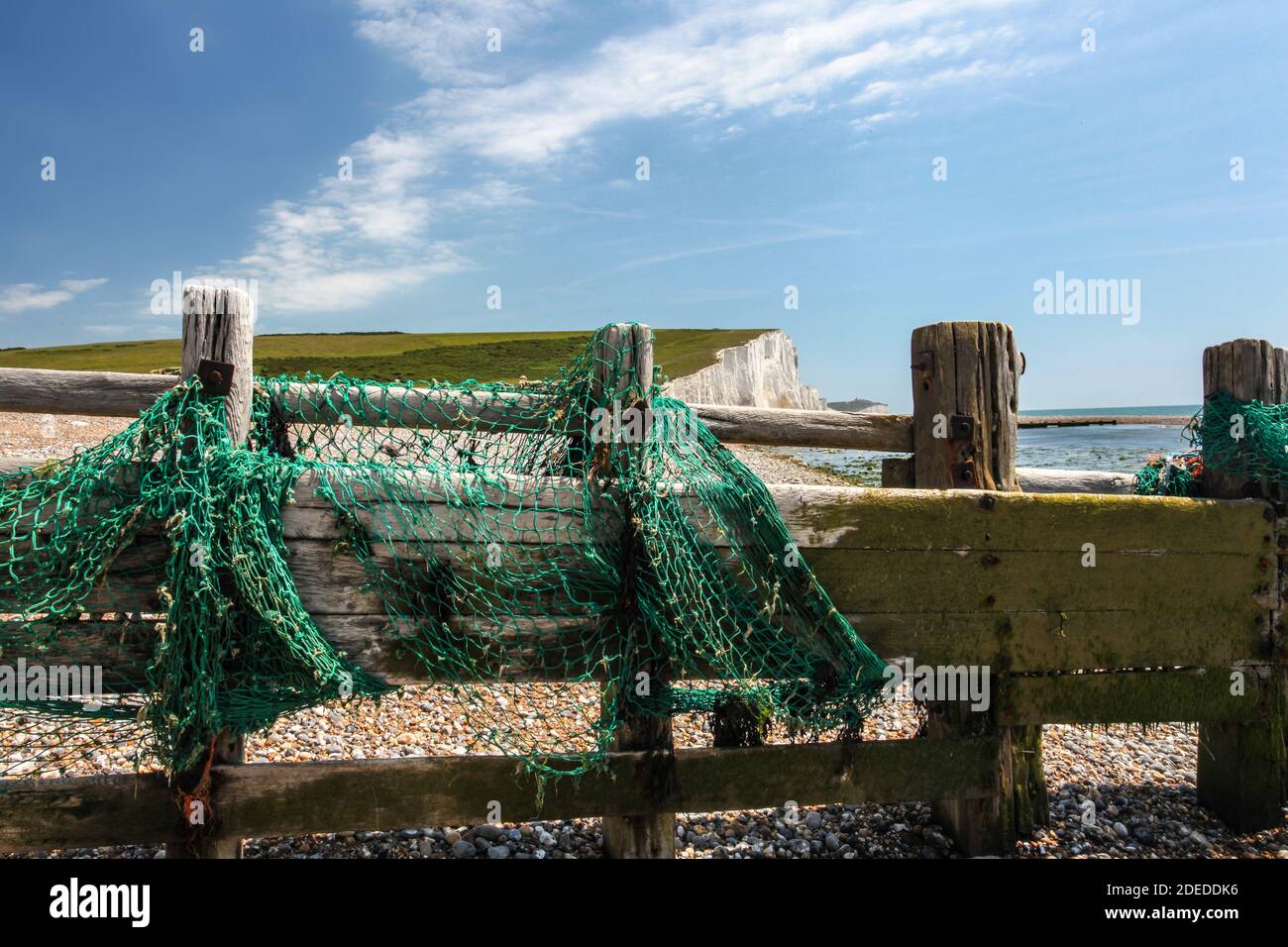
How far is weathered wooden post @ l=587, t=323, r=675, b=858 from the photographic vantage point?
4293 millimetres

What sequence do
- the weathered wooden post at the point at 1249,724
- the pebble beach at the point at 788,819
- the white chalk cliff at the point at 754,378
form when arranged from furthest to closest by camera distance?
the white chalk cliff at the point at 754,378
the weathered wooden post at the point at 1249,724
the pebble beach at the point at 788,819

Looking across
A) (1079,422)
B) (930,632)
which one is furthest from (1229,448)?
(1079,422)

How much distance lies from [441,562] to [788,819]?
323cm

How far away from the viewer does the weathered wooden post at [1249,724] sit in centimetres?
559

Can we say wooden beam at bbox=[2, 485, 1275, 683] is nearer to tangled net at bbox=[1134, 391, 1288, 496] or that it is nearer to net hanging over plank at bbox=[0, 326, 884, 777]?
net hanging over plank at bbox=[0, 326, 884, 777]

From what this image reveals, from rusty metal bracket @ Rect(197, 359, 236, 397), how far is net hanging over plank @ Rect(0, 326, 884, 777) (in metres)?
0.06

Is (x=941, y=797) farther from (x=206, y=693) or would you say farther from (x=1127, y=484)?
(x=206, y=693)

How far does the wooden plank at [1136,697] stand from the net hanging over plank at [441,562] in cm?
118

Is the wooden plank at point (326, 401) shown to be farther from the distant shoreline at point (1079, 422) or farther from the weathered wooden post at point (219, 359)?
the distant shoreline at point (1079, 422)

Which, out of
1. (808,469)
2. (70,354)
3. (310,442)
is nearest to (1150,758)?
(310,442)

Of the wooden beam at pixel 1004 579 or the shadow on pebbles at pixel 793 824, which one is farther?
the shadow on pebbles at pixel 793 824

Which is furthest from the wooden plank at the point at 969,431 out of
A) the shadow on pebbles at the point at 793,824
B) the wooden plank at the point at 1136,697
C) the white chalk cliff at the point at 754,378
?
the white chalk cliff at the point at 754,378

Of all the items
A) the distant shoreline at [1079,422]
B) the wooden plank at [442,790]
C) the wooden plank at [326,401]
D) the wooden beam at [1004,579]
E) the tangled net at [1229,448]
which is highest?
the distant shoreline at [1079,422]
